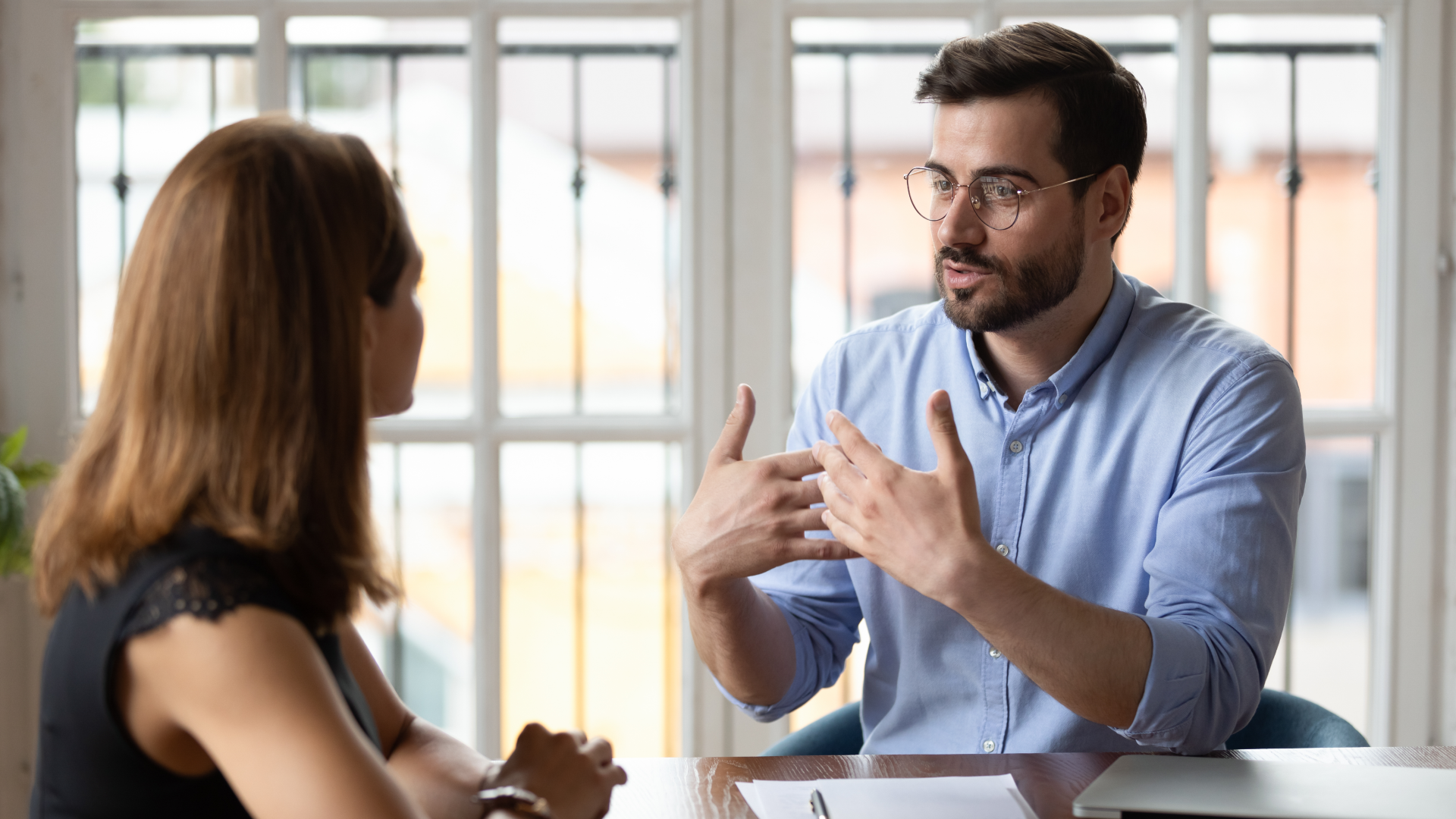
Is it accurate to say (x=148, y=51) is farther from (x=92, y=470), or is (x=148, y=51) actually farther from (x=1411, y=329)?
(x=1411, y=329)

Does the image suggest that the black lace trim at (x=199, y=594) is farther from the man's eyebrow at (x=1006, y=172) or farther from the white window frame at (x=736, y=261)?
the white window frame at (x=736, y=261)

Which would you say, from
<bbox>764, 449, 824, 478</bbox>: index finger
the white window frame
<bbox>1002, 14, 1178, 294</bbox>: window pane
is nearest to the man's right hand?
<bbox>764, 449, 824, 478</bbox>: index finger

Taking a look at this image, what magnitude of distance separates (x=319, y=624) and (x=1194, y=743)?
1.00 meters

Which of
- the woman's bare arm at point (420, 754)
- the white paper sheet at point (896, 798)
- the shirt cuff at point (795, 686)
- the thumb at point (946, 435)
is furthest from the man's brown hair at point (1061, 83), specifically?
the woman's bare arm at point (420, 754)

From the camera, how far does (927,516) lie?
3.92ft

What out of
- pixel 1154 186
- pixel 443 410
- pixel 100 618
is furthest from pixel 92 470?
pixel 1154 186

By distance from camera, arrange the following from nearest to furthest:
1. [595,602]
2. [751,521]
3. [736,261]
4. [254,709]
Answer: [254,709]
[751,521]
[736,261]
[595,602]

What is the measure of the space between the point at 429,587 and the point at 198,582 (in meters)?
1.89

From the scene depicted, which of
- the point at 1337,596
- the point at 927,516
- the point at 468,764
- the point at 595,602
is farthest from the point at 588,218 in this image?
the point at 1337,596

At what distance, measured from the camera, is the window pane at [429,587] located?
8.15ft

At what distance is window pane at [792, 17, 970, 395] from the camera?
2.41 metres

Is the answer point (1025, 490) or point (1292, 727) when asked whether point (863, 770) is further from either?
point (1292, 727)

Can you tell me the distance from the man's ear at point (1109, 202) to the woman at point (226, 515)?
1.09m

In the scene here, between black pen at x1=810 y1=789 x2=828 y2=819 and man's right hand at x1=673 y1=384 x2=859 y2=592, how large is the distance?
32 cm
